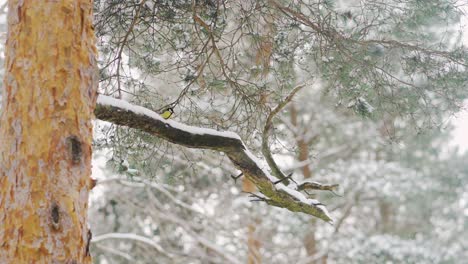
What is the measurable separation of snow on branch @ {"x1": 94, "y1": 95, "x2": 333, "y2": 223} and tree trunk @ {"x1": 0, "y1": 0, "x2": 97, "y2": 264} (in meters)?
0.47

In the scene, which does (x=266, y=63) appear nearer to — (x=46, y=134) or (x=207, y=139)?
(x=207, y=139)

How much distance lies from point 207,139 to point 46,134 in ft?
3.53

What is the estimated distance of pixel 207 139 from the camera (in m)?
2.85

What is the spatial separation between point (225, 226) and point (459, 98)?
452cm

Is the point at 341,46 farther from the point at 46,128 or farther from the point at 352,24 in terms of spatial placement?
the point at 46,128

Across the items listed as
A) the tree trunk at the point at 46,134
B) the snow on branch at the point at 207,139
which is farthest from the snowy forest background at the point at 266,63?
the tree trunk at the point at 46,134

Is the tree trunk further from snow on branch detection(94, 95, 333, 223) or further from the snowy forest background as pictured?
the snowy forest background

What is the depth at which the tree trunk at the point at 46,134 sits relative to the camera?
72.1 inches

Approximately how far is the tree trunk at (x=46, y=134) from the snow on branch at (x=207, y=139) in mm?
468

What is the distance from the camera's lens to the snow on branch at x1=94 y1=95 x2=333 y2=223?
2.60 meters

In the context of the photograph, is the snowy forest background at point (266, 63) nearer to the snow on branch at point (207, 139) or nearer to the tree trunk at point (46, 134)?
the snow on branch at point (207, 139)

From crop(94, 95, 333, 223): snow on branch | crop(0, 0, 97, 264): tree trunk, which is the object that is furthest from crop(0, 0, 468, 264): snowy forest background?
crop(0, 0, 97, 264): tree trunk

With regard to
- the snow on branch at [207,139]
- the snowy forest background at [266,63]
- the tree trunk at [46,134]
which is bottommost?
the tree trunk at [46,134]

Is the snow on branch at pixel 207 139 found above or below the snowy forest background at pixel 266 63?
below
